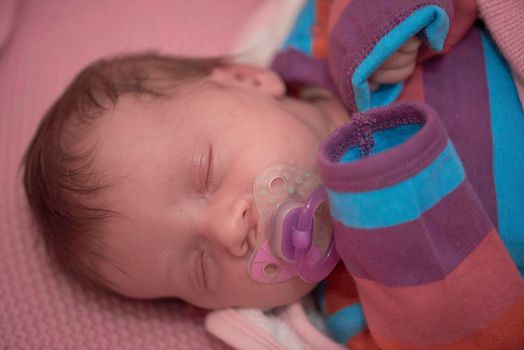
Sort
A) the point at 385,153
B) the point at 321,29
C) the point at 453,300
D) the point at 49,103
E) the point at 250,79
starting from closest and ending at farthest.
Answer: the point at 385,153 → the point at 453,300 → the point at 250,79 → the point at 321,29 → the point at 49,103

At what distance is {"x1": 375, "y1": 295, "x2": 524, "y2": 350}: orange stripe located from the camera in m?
0.84

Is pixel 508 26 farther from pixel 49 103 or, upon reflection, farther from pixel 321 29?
pixel 49 103

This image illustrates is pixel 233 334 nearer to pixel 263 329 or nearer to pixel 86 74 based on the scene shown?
pixel 263 329

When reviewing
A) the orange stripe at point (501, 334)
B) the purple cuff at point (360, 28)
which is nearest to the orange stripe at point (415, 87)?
the purple cuff at point (360, 28)

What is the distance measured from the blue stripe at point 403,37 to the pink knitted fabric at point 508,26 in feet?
0.43

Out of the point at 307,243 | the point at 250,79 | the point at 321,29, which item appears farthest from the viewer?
the point at 321,29

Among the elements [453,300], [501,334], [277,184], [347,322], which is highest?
[277,184]

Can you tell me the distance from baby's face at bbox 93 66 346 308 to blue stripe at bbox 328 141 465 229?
0.85 ft

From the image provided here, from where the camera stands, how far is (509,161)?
96 centimetres

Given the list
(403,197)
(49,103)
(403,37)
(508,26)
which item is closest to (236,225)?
(403,197)

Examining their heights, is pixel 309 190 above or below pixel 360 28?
below

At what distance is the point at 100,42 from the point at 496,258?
1.28m

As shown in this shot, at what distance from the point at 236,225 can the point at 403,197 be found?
12.8 inches

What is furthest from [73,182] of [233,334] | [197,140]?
[233,334]
